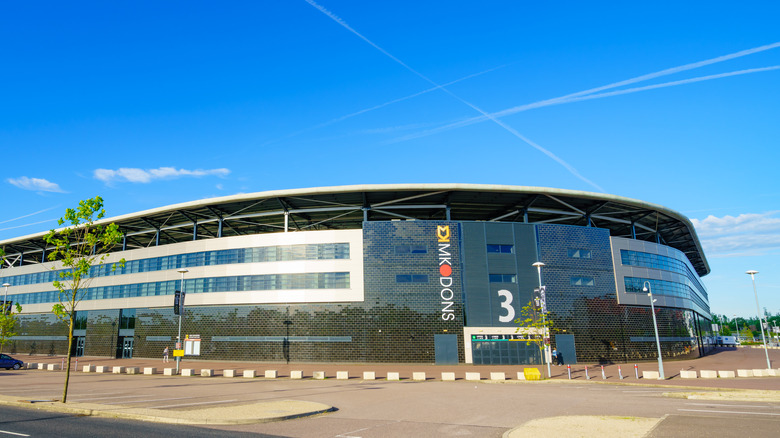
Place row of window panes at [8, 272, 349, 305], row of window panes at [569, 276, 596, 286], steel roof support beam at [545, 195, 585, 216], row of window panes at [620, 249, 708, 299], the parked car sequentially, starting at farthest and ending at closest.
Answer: row of window panes at [620, 249, 708, 299] → steel roof support beam at [545, 195, 585, 216] → row of window panes at [569, 276, 596, 286] → row of window panes at [8, 272, 349, 305] → the parked car

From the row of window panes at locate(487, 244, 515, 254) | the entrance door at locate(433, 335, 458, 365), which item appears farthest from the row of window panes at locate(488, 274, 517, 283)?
the entrance door at locate(433, 335, 458, 365)

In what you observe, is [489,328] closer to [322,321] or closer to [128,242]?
[322,321]

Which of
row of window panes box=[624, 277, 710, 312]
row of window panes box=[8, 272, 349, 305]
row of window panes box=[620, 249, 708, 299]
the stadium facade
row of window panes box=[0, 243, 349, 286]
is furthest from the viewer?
row of window panes box=[620, 249, 708, 299]

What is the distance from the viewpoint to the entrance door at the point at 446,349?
4328 centimetres

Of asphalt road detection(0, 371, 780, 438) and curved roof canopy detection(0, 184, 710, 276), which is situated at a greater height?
curved roof canopy detection(0, 184, 710, 276)

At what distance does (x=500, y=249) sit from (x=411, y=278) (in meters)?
9.29

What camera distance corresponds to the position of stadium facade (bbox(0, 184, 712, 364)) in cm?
4431

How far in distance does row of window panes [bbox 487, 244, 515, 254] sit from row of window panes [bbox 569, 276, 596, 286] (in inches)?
268

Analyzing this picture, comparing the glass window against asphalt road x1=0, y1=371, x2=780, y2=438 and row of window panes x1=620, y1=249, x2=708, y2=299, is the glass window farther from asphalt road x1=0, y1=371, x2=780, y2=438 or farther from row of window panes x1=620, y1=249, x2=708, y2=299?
asphalt road x1=0, y1=371, x2=780, y2=438

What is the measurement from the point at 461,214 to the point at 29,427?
154ft

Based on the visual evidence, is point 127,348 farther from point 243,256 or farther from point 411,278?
point 411,278

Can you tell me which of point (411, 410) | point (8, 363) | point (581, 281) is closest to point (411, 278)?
point (581, 281)

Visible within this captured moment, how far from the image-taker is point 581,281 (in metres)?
47.2

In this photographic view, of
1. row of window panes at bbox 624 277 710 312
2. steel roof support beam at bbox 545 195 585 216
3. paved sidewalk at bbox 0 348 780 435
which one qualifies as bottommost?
paved sidewalk at bbox 0 348 780 435
